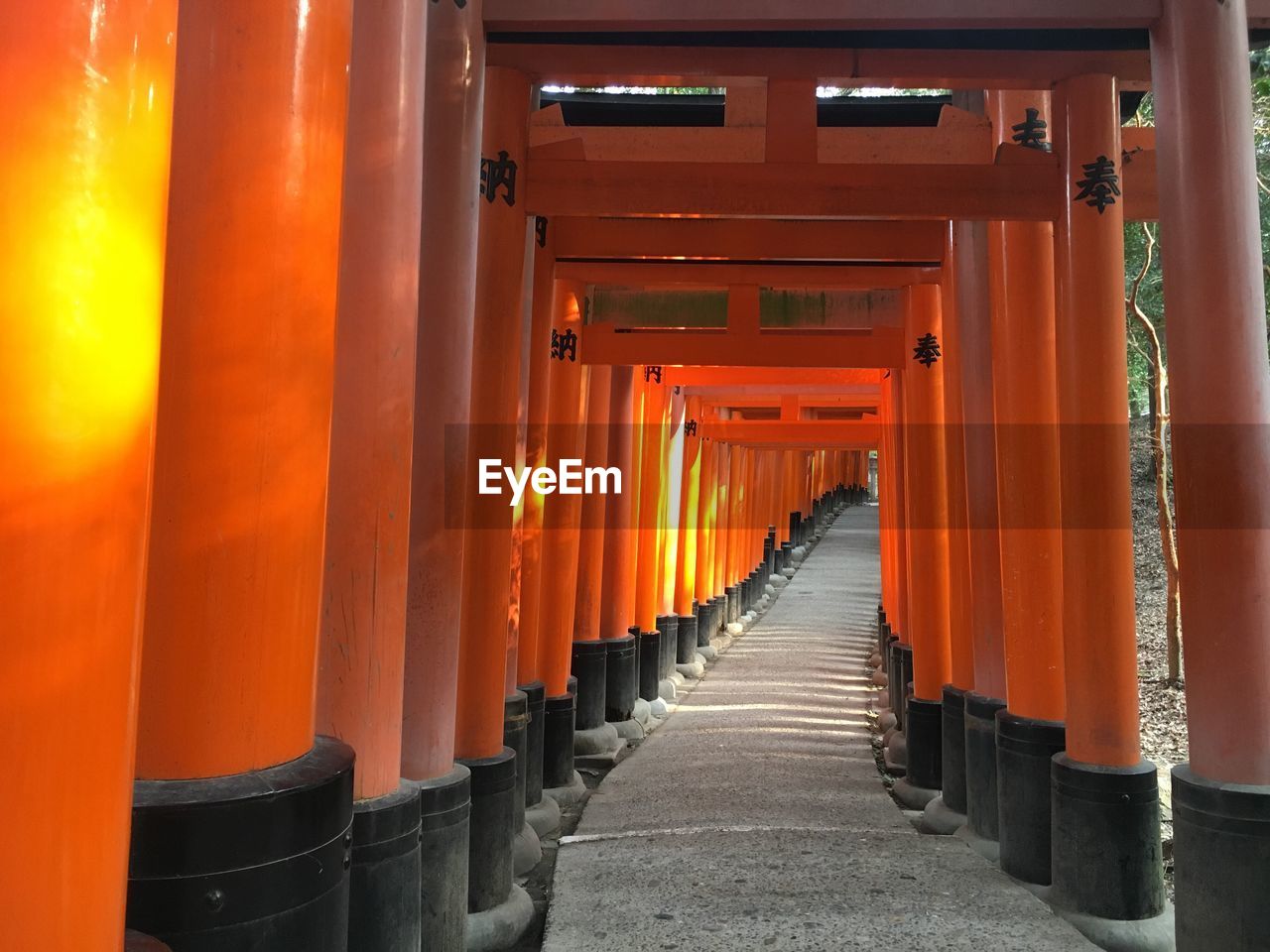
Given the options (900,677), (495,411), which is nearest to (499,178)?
(495,411)

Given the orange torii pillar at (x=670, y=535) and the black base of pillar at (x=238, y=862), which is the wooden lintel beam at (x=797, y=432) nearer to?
the orange torii pillar at (x=670, y=535)

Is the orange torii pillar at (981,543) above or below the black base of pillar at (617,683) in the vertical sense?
above

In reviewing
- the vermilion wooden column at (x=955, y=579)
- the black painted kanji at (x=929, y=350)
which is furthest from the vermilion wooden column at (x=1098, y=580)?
the black painted kanji at (x=929, y=350)

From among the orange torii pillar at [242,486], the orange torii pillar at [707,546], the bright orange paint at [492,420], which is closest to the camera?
the orange torii pillar at [242,486]

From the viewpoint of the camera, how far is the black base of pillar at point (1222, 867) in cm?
332

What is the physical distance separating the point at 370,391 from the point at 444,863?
5.38ft

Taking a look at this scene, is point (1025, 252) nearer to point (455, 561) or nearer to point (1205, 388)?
point (1205, 388)

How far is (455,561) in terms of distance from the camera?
3.86 m

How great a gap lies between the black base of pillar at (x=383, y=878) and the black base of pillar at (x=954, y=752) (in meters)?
3.97

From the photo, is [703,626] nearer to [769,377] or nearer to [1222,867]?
[769,377]

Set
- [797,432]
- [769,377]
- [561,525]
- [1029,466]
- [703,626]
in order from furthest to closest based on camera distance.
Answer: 1. [797,432]
2. [703,626]
3. [769,377]
4. [561,525]
5. [1029,466]

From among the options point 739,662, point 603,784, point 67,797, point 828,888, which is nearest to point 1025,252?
point 828,888

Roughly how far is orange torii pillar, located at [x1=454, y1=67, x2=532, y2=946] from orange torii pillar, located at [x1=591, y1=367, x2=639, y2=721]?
15.5 feet

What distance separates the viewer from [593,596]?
901 centimetres
